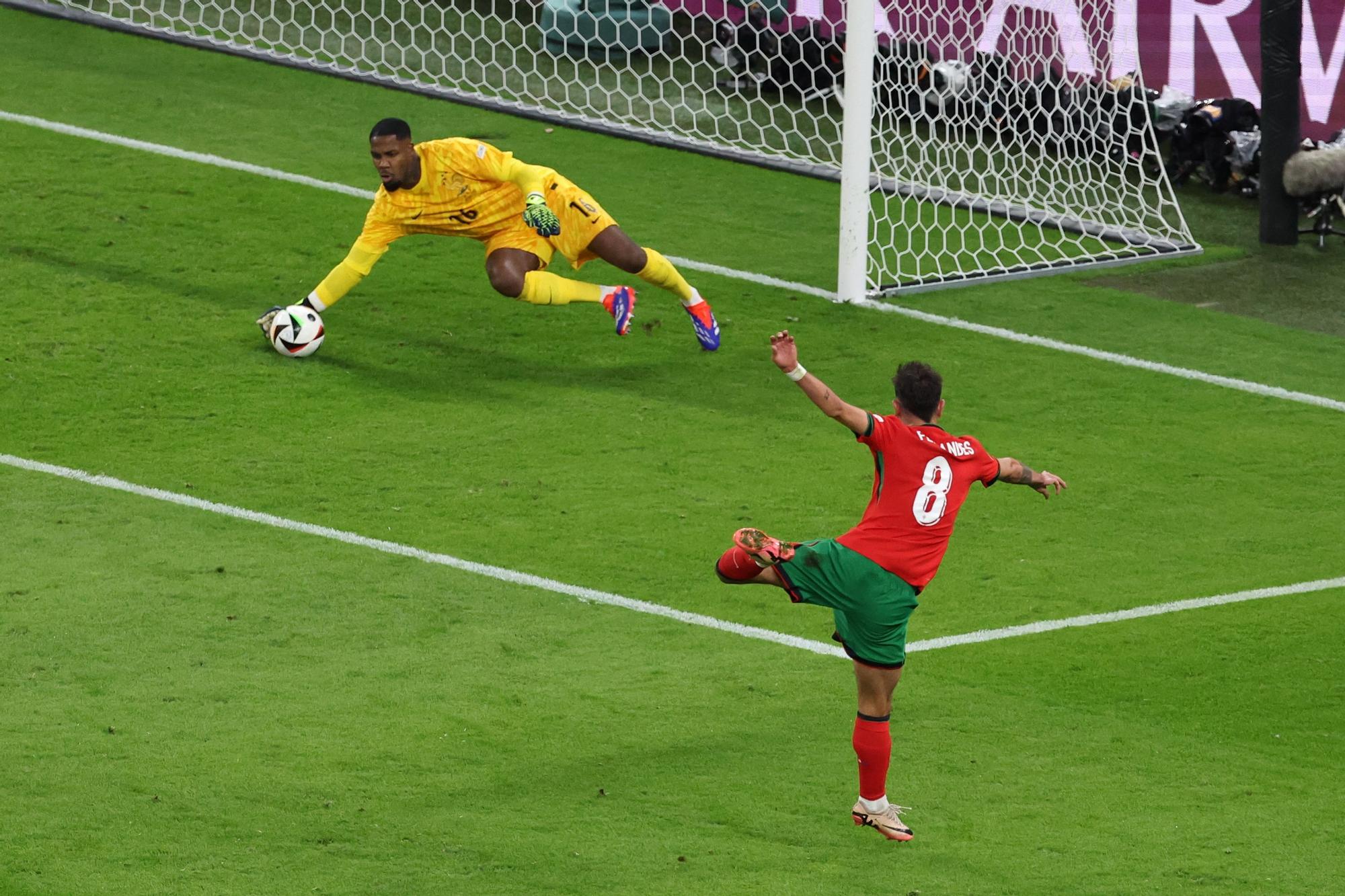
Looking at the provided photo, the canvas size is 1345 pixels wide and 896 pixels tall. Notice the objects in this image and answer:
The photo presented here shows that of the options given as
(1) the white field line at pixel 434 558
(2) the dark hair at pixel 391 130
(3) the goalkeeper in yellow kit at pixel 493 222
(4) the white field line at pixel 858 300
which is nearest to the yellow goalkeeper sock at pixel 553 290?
(3) the goalkeeper in yellow kit at pixel 493 222

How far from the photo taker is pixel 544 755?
6527mm

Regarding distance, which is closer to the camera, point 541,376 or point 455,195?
point 455,195

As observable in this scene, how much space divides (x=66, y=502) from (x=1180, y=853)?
5.27 meters

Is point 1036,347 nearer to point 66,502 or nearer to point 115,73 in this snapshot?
point 66,502

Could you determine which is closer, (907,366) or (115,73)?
(907,366)

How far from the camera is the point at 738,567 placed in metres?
6.29

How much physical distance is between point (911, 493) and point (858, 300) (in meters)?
6.36

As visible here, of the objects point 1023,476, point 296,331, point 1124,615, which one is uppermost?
point 1023,476

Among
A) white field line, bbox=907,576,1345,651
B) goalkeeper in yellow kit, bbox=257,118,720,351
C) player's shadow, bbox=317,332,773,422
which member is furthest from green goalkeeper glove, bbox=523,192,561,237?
white field line, bbox=907,576,1345,651

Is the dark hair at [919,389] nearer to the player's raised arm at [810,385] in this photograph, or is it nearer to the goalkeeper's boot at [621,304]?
the player's raised arm at [810,385]

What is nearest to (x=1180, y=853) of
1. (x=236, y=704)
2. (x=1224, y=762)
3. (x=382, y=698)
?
(x=1224, y=762)

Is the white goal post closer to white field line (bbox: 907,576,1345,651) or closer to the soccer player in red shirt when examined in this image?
white field line (bbox: 907,576,1345,651)

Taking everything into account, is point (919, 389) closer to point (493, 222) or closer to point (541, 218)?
point (541, 218)

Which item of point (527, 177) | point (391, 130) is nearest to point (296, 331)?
point (391, 130)
